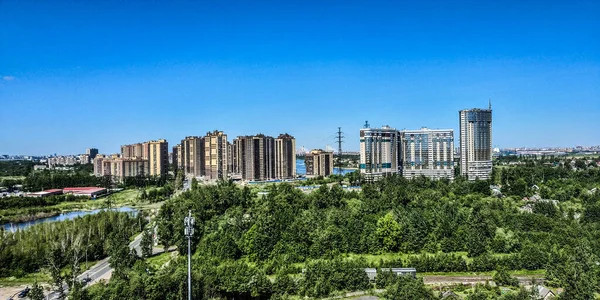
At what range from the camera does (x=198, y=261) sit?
10.3m

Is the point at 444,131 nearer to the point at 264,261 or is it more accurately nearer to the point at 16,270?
the point at 264,261

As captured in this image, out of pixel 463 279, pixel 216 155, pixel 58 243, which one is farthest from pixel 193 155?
pixel 463 279

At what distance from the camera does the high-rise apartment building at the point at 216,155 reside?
1164 inches

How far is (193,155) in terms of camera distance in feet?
Result: 104

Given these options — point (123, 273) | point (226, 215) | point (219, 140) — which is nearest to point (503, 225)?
point (226, 215)

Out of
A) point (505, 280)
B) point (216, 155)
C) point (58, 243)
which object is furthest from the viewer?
point (216, 155)

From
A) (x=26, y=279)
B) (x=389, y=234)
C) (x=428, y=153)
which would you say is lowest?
(x=26, y=279)

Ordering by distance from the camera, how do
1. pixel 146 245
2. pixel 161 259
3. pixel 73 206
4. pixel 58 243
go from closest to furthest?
pixel 146 245 < pixel 58 243 < pixel 161 259 < pixel 73 206

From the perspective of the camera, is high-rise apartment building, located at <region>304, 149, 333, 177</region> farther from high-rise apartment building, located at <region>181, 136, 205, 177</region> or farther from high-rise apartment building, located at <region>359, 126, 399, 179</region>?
high-rise apartment building, located at <region>181, 136, 205, 177</region>

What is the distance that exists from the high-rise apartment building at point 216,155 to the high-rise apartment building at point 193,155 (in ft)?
2.14

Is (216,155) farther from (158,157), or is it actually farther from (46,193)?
(46,193)

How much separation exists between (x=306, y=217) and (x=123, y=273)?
20.2 feet

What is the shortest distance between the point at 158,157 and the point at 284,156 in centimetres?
1107

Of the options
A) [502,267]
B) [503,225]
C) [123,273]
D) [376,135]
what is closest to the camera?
[123,273]
